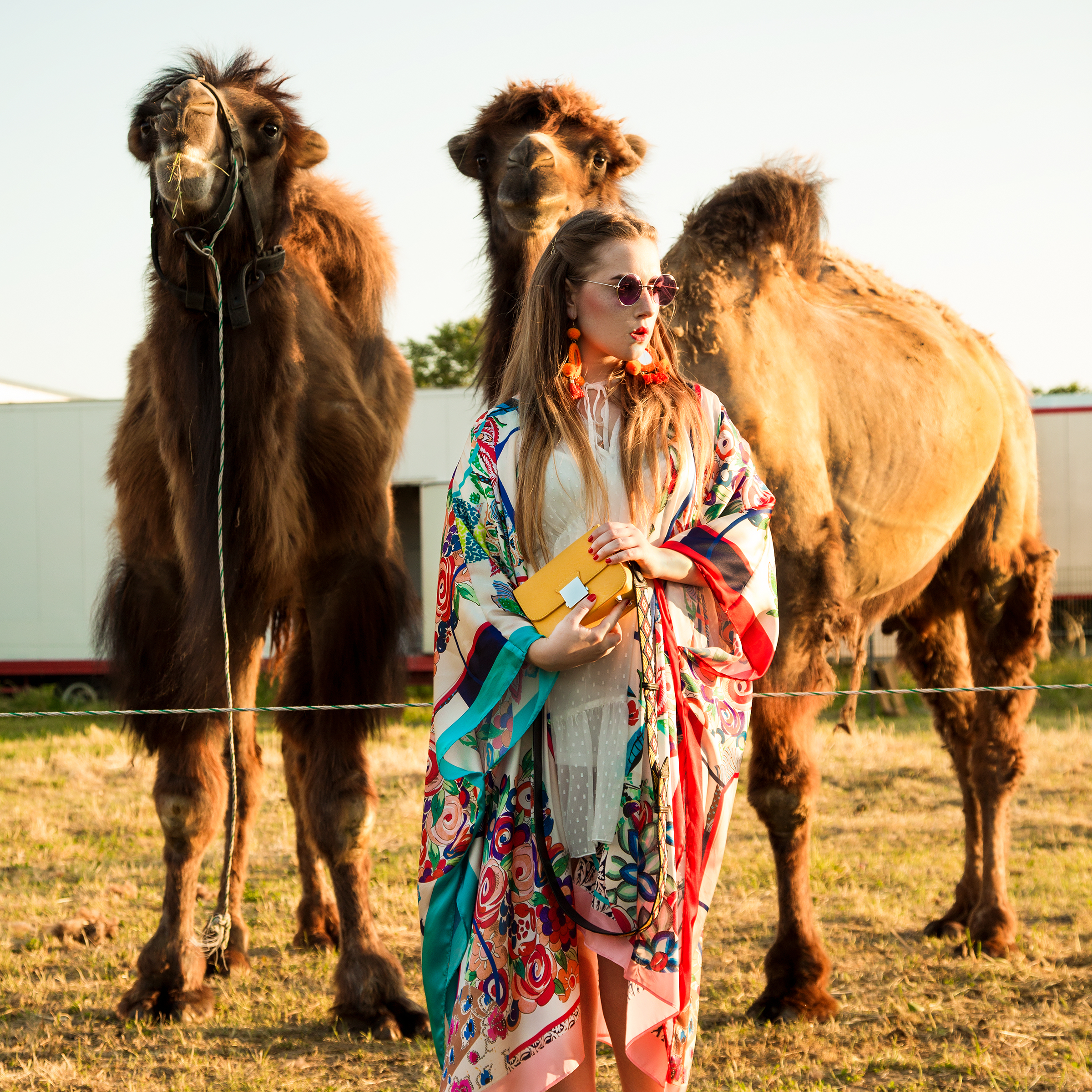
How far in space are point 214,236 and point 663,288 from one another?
2.02 m

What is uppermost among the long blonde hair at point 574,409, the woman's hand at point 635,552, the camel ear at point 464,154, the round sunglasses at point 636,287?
the camel ear at point 464,154

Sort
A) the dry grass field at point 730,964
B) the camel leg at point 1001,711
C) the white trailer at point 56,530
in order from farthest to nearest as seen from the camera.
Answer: the white trailer at point 56,530 → the camel leg at point 1001,711 → the dry grass field at point 730,964

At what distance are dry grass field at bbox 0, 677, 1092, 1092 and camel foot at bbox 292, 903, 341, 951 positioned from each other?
8 cm

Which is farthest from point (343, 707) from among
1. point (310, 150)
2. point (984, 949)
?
point (984, 949)

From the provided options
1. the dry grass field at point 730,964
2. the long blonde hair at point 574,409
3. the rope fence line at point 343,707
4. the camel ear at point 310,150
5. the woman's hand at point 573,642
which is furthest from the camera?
the camel ear at point 310,150

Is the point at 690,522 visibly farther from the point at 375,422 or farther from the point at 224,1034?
the point at 224,1034

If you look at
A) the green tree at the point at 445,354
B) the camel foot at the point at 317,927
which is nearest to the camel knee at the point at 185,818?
the camel foot at the point at 317,927

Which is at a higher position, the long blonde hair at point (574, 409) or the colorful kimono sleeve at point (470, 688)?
the long blonde hair at point (574, 409)

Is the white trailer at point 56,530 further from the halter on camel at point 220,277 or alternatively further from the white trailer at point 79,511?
the halter on camel at point 220,277

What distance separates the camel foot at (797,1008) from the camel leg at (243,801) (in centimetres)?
194

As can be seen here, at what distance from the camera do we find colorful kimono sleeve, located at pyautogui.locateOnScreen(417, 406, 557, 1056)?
6.90 feet

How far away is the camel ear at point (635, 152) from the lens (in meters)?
4.07

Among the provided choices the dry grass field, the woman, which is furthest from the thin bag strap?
the dry grass field

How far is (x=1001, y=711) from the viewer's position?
5.01m
